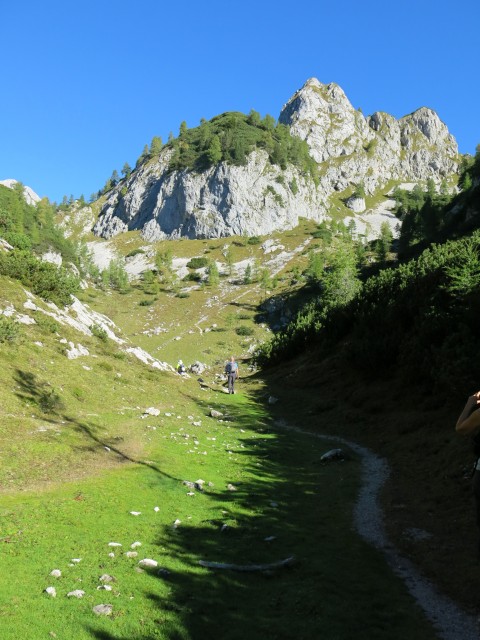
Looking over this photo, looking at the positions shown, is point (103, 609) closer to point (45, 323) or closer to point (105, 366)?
point (105, 366)

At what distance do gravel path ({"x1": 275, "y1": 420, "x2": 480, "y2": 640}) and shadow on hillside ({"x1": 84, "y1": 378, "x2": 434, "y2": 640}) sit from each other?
0.30 meters

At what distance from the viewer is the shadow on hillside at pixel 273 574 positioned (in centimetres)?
712

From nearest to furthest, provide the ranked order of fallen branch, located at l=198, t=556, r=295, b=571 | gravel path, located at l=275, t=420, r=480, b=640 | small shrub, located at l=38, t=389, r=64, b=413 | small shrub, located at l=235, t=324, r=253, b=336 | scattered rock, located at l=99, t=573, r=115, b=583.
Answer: gravel path, located at l=275, t=420, r=480, b=640, scattered rock, located at l=99, t=573, r=115, b=583, fallen branch, located at l=198, t=556, r=295, b=571, small shrub, located at l=38, t=389, r=64, b=413, small shrub, located at l=235, t=324, r=253, b=336

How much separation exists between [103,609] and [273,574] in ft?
12.3

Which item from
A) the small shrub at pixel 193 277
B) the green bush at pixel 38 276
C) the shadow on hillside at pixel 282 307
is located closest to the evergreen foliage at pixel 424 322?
the green bush at pixel 38 276

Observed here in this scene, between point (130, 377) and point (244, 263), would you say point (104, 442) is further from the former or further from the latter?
point (244, 263)

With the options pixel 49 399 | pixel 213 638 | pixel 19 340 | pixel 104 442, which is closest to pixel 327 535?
pixel 213 638

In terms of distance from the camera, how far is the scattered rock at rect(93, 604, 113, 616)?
6.86m

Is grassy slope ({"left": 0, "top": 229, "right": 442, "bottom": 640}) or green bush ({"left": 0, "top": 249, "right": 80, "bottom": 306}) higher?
green bush ({"left": 0, "top": 249, "right": 80, "bottom": 306})

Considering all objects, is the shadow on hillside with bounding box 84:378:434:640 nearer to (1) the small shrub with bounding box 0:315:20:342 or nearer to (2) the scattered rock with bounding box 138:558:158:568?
(2) the scattered rock with bounding box 138:558:158:568

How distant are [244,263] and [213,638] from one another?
575ft

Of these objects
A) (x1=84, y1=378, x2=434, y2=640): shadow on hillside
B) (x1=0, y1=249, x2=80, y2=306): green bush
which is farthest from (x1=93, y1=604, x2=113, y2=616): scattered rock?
Answer: (x1=0, y1=249, x2=80, y2=306): green bush

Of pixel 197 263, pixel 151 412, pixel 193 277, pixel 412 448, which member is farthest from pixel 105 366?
pixel 197 263

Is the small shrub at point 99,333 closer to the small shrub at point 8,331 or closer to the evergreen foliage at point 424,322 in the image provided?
the small shrub at point 8,331
